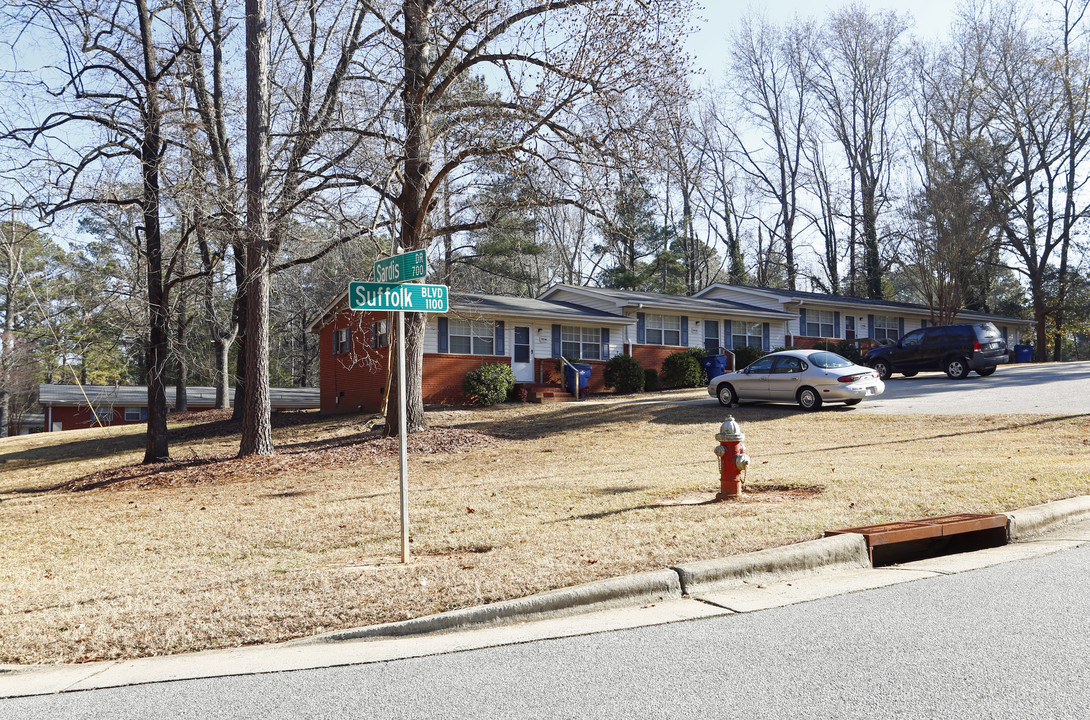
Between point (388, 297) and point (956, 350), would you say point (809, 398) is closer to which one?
point (956, 350)

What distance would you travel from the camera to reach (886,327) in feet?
141

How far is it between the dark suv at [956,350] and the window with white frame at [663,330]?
29.5 feet

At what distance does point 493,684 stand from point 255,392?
13.2 metres

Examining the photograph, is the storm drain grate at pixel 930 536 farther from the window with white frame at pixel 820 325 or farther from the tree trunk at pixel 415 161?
the window with white frame at pixel 820 325

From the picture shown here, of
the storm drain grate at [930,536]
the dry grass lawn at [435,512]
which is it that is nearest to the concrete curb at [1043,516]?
the storm drain grate at [930,536]

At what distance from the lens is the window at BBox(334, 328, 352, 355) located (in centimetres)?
3127

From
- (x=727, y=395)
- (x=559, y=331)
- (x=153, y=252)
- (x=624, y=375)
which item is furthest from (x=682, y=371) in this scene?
(x=153, y=252)

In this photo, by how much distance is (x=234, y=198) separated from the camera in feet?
52.6

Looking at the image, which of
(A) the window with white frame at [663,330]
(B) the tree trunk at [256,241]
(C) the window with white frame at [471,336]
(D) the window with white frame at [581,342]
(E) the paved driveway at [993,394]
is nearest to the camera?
(B) the tree trunk at [256,241]

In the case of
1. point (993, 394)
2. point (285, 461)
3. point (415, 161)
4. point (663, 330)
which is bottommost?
point (285, 461)

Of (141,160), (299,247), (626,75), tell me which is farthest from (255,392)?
(626,75)

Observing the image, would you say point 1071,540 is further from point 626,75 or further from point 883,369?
point 883,369

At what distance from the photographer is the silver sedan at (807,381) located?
64.2ft

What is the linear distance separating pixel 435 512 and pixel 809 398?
13029 mm
